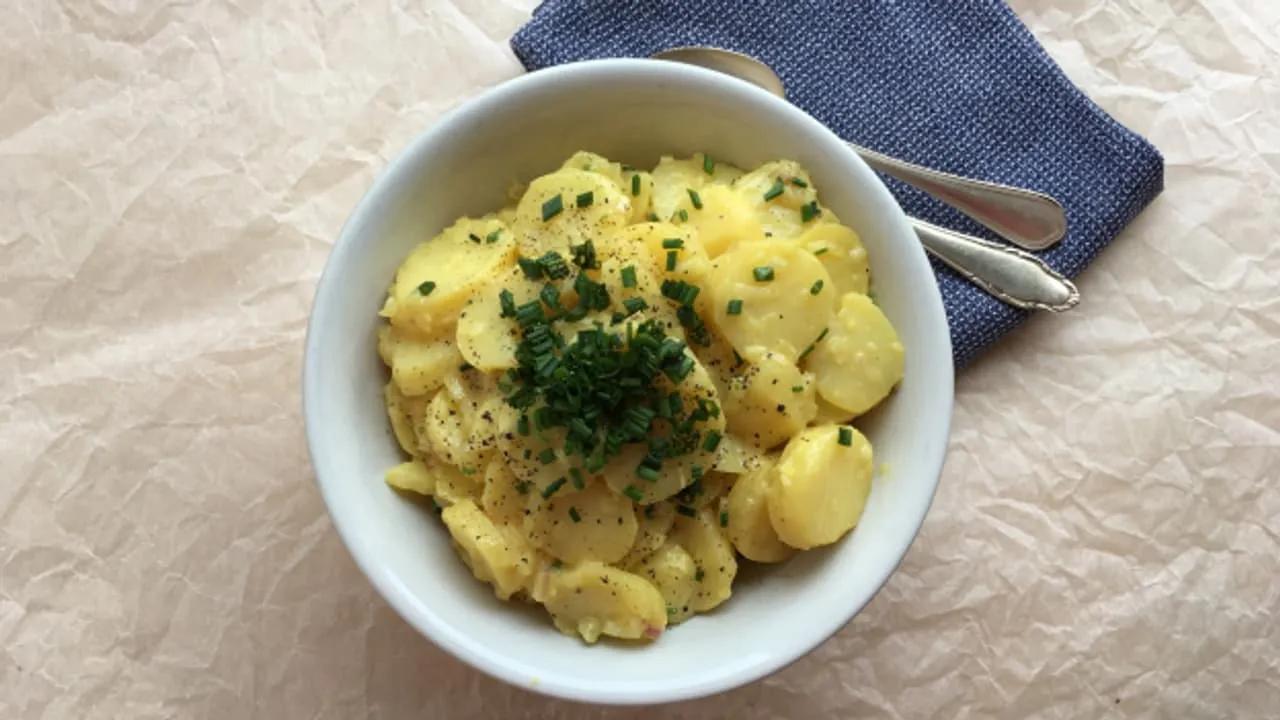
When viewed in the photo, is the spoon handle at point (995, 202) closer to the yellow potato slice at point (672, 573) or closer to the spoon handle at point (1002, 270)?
the spoon handle at point (1002, 270)

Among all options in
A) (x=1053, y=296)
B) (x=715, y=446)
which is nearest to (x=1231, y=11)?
(x=1053, y=296)

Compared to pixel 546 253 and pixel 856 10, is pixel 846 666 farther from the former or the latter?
pixel 856 10

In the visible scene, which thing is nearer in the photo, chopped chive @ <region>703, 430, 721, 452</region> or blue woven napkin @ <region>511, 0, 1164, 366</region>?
chopped chive @ <region>703, 430, 721, 452</region>

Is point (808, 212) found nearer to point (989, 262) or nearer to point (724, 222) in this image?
point (724, 222)

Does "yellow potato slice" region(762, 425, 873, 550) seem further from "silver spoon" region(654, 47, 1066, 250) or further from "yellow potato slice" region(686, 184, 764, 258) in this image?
"silver spoon" region(654, 47, 1066, 250)

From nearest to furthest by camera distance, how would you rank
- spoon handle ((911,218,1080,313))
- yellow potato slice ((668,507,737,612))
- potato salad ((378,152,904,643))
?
1. potato salad ((378,152,904,643))
2. yellow potato slice ((668,507,737,612))
3. spoon handle ((911,218,1080,313))

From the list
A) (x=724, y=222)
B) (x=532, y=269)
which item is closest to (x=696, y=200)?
(x=724, y=222)

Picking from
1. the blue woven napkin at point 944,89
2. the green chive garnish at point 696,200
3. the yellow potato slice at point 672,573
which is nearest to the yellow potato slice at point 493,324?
the green chive garnish at point 696,200

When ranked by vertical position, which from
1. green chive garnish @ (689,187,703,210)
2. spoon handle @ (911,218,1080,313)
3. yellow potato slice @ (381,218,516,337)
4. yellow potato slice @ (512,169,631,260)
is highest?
green chive garnish @ (689,187,703,210)

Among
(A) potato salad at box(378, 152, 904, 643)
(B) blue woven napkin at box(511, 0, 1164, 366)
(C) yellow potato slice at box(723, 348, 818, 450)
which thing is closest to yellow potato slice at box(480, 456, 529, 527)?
(A) potato salad at box(378, 152, 904, 643)

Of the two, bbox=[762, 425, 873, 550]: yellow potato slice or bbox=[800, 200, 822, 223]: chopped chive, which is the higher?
bbox=[800, 200, 822, 223]: chopped chive
